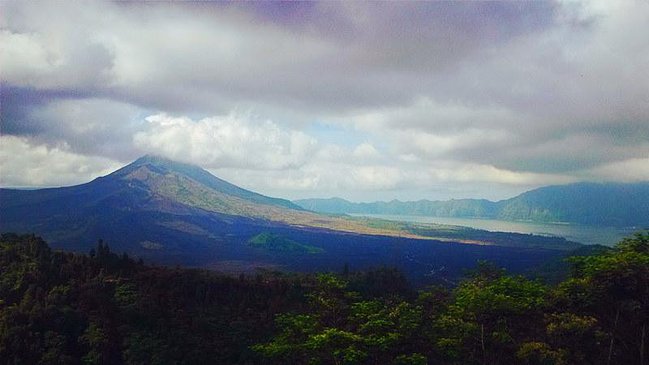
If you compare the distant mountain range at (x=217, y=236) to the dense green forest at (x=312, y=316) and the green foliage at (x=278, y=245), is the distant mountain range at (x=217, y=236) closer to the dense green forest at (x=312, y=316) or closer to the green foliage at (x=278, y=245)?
the green foliage at (x=278, y=245)

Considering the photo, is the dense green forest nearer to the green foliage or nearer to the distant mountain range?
the distant mountain range

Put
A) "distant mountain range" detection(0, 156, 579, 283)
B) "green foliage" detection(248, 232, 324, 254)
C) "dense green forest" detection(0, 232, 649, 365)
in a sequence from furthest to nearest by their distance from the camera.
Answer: "green foliage" detection(248, 232, 324, 254), "distant mountain range" detection(0, 156, 579, 283), "dense green forest" detection(0, 232, 649, 365)

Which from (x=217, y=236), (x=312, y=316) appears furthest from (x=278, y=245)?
(x=312, y=316)

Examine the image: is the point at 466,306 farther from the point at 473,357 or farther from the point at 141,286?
the point at 141,286

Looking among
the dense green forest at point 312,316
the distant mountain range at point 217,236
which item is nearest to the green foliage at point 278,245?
the distant mountain range at point 217,236

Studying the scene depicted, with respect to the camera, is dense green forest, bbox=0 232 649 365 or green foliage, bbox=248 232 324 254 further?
green foliage, bbox=248 232 324 254

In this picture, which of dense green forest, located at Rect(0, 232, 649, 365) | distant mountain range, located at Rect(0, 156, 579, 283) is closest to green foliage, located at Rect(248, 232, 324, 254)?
distant mountain range, located at Rect(0, 156, 579, 283)
